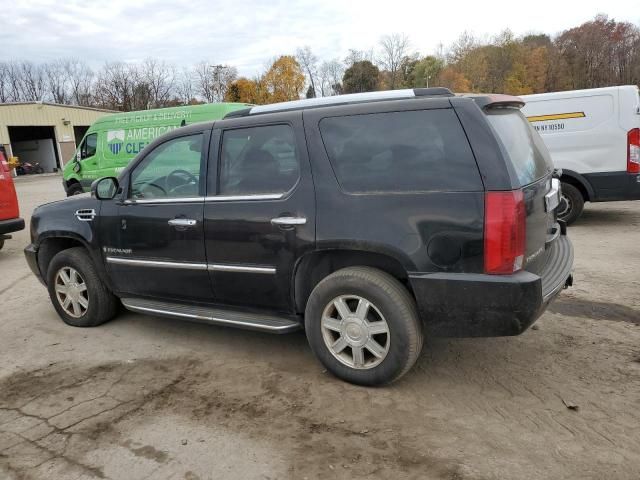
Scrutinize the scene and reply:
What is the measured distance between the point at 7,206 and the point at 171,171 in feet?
18.3

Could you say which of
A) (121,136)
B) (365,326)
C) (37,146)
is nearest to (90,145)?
(121,136)

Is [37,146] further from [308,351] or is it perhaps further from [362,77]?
[308,351]

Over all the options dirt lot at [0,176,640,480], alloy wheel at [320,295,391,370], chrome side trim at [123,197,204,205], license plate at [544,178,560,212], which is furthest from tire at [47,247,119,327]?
license plate at [544,178,560,212]

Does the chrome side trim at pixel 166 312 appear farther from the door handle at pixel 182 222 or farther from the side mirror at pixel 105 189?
the side mirror at pixel 105 189

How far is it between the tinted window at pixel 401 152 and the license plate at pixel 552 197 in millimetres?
747

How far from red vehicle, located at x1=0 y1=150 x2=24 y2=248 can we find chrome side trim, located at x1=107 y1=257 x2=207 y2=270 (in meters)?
4.90

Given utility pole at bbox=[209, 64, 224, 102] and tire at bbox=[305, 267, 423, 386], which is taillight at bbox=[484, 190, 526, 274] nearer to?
tire at bbox=[305, 267, 423, 386]

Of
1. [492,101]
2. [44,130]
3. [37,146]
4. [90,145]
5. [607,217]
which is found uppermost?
[44,130]

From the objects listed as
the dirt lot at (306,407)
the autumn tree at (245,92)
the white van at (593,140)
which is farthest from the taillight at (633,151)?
the autumn tree at (245,92)

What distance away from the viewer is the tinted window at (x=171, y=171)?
13.0 ft

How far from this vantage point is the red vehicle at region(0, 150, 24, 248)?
8.11m

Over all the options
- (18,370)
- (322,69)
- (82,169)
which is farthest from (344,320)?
(322,69)

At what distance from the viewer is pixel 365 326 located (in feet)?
10.7

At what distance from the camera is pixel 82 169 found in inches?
530
